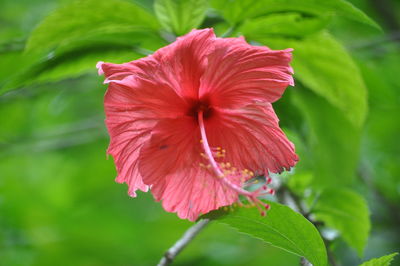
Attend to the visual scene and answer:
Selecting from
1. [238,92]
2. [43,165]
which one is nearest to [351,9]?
[238,92]

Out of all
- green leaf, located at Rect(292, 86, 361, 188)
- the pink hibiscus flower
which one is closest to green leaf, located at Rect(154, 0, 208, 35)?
the pink hibiscus flower

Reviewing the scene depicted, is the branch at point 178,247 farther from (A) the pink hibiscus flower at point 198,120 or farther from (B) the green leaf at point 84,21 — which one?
(B) the green leaf at point 84,21

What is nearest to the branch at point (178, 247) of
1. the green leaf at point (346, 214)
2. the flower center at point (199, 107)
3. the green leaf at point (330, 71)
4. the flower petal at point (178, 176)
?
the flower petal at point (178, 176)

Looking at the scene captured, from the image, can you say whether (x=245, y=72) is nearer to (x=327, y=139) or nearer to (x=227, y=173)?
(x=227, y=173)

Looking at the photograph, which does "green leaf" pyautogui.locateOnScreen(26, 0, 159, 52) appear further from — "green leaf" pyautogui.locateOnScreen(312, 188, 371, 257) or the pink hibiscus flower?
"green leaf" pyautogui.locateOnScreen(312, 188, 371, 257)

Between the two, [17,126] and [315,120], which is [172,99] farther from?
[17,126]
